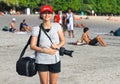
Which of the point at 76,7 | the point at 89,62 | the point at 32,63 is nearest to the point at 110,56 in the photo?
the point at 89,62

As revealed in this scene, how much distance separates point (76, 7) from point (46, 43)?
79548mm

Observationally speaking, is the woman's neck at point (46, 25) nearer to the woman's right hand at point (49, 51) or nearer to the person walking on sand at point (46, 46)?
the person walking on sand at point (46, 46)

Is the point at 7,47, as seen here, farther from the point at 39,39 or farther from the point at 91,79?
the point at 39,39

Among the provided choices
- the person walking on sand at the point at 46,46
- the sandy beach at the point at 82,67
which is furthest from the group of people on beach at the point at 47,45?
the sandy beach at the point at 82,67

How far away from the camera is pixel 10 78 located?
1092cm

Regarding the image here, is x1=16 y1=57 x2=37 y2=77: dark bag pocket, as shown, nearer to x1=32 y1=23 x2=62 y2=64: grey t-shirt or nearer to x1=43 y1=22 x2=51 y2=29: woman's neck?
x1=32 y1=23 x2=62 y2=64: grey t-shirt

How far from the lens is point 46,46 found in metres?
6.71

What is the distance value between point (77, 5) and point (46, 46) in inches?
3146

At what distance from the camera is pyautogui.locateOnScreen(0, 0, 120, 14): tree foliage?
8344 cm

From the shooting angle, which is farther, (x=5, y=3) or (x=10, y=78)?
(x=5, y=3)

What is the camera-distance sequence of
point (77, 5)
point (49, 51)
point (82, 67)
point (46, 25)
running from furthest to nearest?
point (77, 5) < point (82, 67) < point (46, 25) < point (49, 51)

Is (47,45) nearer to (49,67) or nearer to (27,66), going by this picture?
(49,67)

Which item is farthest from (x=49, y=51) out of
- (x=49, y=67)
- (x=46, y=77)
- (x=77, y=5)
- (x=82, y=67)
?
(x=77, y=5)

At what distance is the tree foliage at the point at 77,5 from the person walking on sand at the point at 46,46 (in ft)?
236
